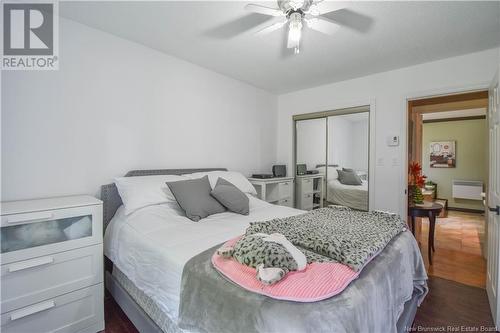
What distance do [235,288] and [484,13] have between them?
2658 millimetres

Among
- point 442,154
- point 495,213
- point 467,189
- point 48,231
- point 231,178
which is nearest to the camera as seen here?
point 48,231

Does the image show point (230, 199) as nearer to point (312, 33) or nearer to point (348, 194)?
point (312, 33)

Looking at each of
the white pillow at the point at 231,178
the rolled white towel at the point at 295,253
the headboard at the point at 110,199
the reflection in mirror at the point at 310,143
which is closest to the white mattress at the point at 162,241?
the headboard at the point at 110,199

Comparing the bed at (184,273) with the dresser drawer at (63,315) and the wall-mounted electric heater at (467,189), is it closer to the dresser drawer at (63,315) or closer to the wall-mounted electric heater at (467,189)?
the dresser drawer at (63,315)

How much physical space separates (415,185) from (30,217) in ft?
12.3

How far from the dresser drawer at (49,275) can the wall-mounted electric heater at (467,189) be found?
23.6 ft

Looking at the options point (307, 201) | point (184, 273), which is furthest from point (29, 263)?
point (307, 201)

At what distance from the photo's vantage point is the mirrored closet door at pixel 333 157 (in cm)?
334

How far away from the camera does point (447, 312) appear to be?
191 centimetres

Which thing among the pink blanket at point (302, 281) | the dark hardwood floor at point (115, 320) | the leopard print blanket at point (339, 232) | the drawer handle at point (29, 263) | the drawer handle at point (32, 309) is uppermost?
the leopard print blanket at point (339, 232)

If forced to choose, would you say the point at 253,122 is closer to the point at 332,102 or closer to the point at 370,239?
the point at 332,102

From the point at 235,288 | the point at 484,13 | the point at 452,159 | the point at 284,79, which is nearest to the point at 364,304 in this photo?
the point at 235,288

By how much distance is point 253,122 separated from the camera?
3.74 m

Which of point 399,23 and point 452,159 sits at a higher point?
point 399,23
